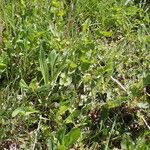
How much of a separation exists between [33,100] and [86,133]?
355 mm

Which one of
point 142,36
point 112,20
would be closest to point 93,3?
point 112,20

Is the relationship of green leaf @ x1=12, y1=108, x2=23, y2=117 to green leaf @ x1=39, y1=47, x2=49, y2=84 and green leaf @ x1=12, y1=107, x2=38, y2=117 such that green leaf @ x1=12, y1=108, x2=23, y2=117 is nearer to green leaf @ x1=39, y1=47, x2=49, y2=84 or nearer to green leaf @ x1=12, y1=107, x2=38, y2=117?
green leaf @ x1=12, y1=107, x2=38, y2=117

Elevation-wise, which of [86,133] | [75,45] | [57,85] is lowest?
[86,133]

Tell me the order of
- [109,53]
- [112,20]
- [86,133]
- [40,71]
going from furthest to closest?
1. [112,20]
2. [109,53]
3. [40,71]
4. [86,133]

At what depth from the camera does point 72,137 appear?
2.11m

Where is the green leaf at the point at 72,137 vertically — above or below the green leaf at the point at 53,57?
below

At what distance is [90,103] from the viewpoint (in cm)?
236

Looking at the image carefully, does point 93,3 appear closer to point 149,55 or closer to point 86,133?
point 149,55

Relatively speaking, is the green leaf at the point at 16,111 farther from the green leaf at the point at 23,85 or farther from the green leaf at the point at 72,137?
the green leaf at the point at 72,137

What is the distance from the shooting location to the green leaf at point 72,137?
2.10 meters

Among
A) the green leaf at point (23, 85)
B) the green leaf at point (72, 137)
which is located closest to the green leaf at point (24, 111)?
the green leaf at point (23, 85)

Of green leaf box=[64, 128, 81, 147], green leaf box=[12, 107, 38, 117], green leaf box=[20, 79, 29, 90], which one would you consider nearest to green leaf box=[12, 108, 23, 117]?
green leaf box=[12, 107, 38, 117]

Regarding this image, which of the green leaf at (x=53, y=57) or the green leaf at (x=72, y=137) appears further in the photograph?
the green leaf at (x=53, y=57)

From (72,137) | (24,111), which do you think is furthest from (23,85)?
(72,137)
